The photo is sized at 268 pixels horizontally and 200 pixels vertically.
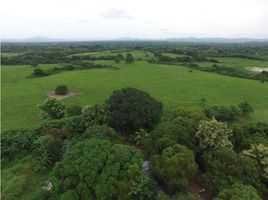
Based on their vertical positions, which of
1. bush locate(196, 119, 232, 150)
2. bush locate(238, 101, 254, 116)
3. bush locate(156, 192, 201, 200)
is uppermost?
bush locate(196, 119, 232, 150)

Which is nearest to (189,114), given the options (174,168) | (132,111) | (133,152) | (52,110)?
(132,111)

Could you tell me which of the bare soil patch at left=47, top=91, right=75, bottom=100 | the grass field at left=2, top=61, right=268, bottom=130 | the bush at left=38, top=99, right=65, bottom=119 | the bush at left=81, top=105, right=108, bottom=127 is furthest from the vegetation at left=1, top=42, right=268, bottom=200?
the bare soil patch at left=47, top=91, right=75, bottom=100

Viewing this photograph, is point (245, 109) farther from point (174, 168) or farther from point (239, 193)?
point (174, 168)

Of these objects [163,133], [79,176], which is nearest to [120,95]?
[163,133]

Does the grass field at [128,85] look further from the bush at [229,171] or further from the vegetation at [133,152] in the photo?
the bush at [229,171]

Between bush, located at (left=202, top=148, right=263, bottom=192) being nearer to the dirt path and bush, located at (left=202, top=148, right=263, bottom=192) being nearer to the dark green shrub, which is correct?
the dirt path

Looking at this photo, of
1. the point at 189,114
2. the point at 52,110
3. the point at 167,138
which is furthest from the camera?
the point at 52,110
